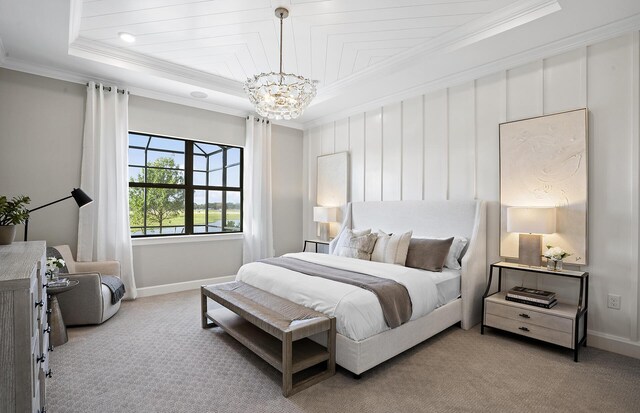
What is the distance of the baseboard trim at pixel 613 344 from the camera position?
272cm

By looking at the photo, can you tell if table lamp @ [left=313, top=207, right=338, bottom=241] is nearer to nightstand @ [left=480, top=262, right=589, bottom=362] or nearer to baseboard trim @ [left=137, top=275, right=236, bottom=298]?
baseboard trim @ [left=137, top=275, right=236, bottom=298]

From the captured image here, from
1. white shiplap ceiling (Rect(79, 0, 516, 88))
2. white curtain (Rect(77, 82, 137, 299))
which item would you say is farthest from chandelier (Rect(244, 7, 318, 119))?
white curtain (Rect(77, 82, 137, 299))

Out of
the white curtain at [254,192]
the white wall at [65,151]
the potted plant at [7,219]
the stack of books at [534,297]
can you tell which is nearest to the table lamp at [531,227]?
the stack of books at [534,297]

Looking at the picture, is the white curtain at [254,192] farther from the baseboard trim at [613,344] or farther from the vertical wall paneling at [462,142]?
the baseboard trim at [613,344]

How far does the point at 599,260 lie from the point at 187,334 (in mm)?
3852

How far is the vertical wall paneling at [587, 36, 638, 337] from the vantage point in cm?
276

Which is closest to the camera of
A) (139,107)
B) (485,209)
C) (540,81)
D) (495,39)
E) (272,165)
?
(495,39)

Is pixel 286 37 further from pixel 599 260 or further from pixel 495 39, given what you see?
pixel 599 260

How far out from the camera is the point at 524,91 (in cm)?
337

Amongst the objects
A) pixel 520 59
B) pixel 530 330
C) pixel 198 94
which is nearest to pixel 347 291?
pixel 530 330

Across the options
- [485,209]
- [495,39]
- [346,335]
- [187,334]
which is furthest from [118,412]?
[495,39]

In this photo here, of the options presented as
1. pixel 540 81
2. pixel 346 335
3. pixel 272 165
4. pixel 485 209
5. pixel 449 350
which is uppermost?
pixel 540 81

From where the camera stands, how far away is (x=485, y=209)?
3.57 metres

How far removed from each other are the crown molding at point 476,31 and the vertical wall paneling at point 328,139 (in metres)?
1.51
